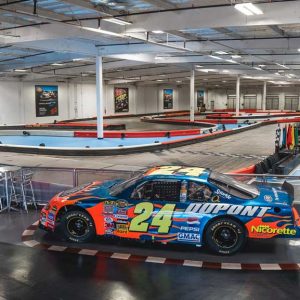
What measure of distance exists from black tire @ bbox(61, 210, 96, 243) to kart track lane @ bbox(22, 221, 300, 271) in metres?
0.12

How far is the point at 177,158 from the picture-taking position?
17.4m

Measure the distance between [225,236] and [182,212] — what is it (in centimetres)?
77

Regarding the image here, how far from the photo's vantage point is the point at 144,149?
759 inches

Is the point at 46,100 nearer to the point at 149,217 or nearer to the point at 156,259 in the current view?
the point at 149,217

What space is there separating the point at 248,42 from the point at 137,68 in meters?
16.0

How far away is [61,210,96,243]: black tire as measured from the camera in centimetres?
646

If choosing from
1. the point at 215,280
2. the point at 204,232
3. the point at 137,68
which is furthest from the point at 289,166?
the point at 137,68

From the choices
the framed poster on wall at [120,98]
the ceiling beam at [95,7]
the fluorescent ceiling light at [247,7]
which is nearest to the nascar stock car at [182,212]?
the fluorescent ceiling light at [247,7]

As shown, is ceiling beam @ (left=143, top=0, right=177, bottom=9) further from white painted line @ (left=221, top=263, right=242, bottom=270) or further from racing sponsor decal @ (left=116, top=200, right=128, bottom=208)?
white painted line @ (left=221, top=263, right=242, bottom=270)

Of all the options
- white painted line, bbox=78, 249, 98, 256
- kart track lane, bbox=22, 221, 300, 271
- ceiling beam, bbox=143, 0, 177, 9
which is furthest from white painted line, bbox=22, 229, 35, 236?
ceiling beam, bbox=143, 0, 177, 9

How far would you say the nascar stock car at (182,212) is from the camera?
5957 millimetres

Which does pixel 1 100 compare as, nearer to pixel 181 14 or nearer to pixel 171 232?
pixel 181 14

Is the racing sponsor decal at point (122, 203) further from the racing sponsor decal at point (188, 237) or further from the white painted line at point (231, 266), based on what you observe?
the white painted line at point (231, 266)

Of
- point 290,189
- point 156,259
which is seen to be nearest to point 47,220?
point 156,259
